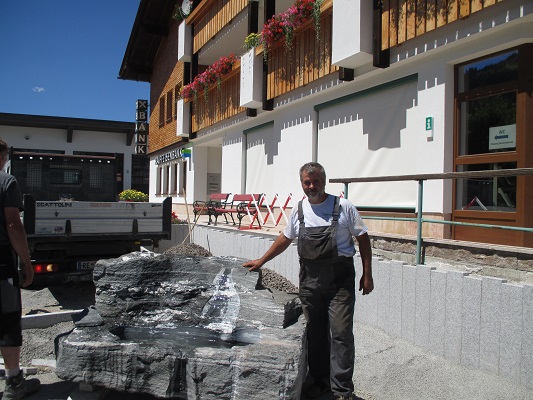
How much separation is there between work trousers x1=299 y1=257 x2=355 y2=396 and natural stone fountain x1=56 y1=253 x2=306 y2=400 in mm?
187

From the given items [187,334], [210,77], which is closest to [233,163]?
[210,77]

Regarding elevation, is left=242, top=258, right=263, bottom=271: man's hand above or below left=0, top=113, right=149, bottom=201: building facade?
below

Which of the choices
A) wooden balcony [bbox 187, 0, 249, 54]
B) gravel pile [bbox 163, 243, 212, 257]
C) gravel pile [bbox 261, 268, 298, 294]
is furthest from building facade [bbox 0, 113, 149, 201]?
gravel pile [bbox 261, 268, 298, 294]

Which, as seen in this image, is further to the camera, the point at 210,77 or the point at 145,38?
the point at 145,38

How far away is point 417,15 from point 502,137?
7.69 feet

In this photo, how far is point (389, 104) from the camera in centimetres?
857

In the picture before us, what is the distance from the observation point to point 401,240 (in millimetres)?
5824

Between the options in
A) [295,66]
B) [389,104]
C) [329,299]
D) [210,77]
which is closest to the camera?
[329,299]

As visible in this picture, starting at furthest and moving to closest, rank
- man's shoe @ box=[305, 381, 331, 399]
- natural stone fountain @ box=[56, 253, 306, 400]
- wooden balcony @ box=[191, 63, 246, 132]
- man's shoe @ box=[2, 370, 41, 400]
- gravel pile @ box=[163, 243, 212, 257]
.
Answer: wooden balcony @ box=[191, 63, 246, 132]
gravel pile @ box=[163, 243, 212, 257]
man's shoe @ box=[305, 381, 331, 399]
man's shoe @ box=[2, 370, 41, 400]
natural stone fountain @ box=[56, 253, 306, 400]

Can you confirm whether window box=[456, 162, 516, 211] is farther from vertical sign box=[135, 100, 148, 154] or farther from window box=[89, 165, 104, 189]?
vertical sign box=[135, 100, 148, 154]

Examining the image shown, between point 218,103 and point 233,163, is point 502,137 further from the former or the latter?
point 218,103

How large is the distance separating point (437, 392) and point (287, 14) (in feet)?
28.2

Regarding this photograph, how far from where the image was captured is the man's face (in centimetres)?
353

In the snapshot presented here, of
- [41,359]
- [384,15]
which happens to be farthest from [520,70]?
[41,359]
